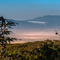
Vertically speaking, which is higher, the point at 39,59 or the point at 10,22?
the point at 10,22

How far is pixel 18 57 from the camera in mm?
22078

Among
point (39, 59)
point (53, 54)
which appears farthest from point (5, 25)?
point (53, 54)

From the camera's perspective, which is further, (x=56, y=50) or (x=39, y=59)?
(x=56, y=50)

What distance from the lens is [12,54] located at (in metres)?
23.3

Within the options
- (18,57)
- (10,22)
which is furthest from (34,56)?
(10,22)

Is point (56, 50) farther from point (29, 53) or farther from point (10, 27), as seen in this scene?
point (10, 27)

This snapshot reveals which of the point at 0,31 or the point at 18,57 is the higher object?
the point at 0,31

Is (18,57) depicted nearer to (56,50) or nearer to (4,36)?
(4,36)

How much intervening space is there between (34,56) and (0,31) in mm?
5993

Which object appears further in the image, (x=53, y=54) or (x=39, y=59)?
(x=53, y=54)

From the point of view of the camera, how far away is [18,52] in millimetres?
23656

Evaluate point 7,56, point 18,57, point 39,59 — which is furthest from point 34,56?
point 7,56

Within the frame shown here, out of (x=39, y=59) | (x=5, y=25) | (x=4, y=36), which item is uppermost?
(x=5, y=25)

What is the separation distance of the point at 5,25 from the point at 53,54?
27.3 feet
